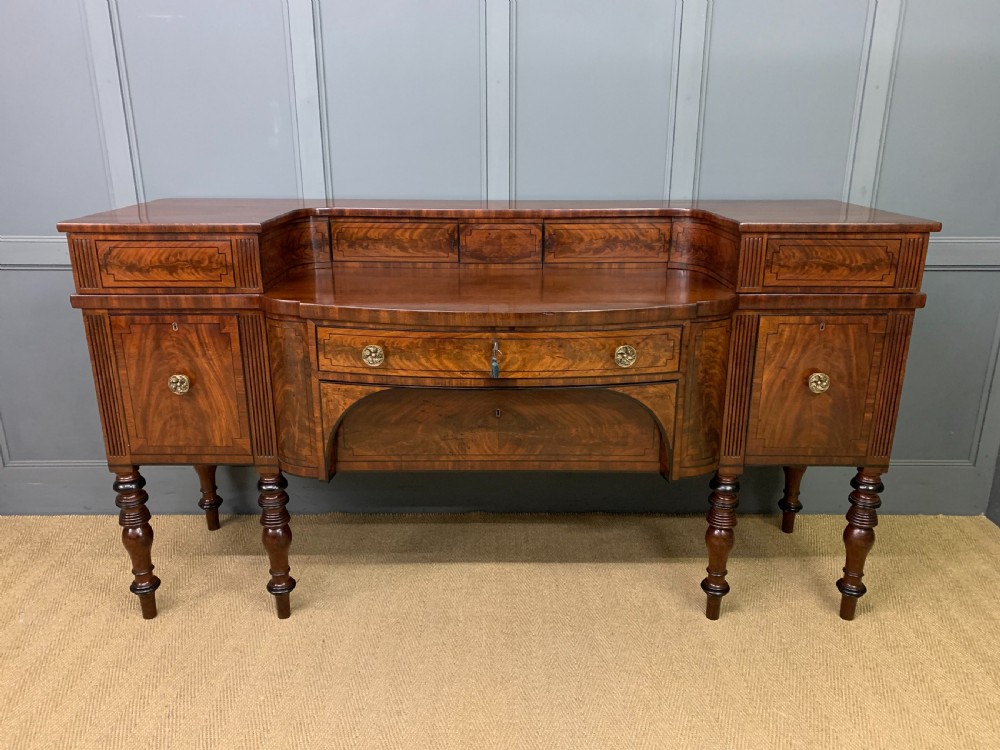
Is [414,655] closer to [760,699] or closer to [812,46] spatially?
[760,699]

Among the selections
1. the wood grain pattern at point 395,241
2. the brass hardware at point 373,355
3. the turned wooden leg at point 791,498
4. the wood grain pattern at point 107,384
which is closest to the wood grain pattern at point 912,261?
the turned wooden leg at point 791,498

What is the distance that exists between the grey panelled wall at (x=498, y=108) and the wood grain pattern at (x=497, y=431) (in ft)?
2.64

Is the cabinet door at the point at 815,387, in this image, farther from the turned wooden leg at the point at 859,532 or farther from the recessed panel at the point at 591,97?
the recessed panel at the point at 591,97

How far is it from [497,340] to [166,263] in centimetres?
88

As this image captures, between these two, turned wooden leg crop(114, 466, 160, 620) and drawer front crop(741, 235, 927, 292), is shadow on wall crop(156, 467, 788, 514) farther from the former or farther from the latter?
drawer front crop(741, 235, 927, 292)

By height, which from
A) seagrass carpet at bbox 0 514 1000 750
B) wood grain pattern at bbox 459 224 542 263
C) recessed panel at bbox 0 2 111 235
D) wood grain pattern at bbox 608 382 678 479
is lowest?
seagrass carpet at bbox 0 514 1000 750

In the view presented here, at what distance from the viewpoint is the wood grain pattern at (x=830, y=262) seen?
1907mm

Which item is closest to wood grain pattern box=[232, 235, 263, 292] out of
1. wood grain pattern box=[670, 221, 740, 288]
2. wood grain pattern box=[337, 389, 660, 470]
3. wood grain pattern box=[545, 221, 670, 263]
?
wood grain pattern box=[337, 389, 660, 470]

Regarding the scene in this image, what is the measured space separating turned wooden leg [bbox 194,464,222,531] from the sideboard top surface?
3.15 ft

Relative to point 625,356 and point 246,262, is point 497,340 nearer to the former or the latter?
point 625,356

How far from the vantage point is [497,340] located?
1.83m

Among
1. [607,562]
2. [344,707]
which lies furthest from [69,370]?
[607,562]

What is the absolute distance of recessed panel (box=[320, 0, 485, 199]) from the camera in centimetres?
239

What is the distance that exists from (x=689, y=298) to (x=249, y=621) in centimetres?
159
